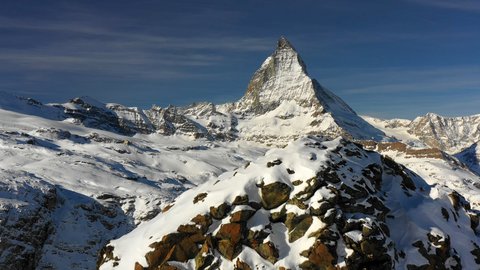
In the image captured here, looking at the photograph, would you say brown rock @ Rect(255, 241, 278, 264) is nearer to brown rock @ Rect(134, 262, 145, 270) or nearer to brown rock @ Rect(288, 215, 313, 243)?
brown rock @ Rect(288, 215, 313, 243)

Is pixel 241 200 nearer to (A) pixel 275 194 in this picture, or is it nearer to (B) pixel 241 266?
(A) pixel 275 194

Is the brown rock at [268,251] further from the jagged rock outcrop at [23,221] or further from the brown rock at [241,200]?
the jagged rock outcrop at [23,221]

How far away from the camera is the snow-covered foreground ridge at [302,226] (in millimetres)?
44844

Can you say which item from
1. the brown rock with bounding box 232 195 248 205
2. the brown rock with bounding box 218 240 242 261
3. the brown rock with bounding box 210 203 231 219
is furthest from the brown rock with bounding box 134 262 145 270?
the brown rock with bounding box 232 195 248 205

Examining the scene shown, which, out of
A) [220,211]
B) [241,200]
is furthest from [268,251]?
[220,211]

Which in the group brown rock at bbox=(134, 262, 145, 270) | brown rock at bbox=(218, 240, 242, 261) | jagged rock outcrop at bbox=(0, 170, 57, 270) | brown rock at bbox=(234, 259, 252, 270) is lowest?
jagged rock outcrop at bbox=(0, 170, 57, 270)

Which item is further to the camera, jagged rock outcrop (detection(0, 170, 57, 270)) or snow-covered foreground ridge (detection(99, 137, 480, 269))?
jagged rock outcrop (detection(0, 170, 57, 270))

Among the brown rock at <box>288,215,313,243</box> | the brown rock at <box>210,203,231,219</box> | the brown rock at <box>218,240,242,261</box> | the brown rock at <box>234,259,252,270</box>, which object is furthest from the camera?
the brown rock at <box>210,203,231,219</box>

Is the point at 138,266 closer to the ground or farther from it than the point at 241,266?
closer to the ground

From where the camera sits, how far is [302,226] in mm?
46969

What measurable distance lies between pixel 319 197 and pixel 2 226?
305 ft

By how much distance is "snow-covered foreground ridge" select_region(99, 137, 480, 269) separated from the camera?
44.8 meters

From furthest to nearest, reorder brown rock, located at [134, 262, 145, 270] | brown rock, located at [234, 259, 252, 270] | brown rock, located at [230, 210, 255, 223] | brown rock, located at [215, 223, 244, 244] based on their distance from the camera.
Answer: brown rock, located at [230, 210, 255, 223], brown rock, located at [134, 262, 145, 270], brown rock, located at [215, 223, 244, 244], brown rock, located at [234, 259, 252, 270]

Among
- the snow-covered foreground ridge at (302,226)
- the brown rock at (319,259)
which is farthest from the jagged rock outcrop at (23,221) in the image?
the brown rock at (319,259)
